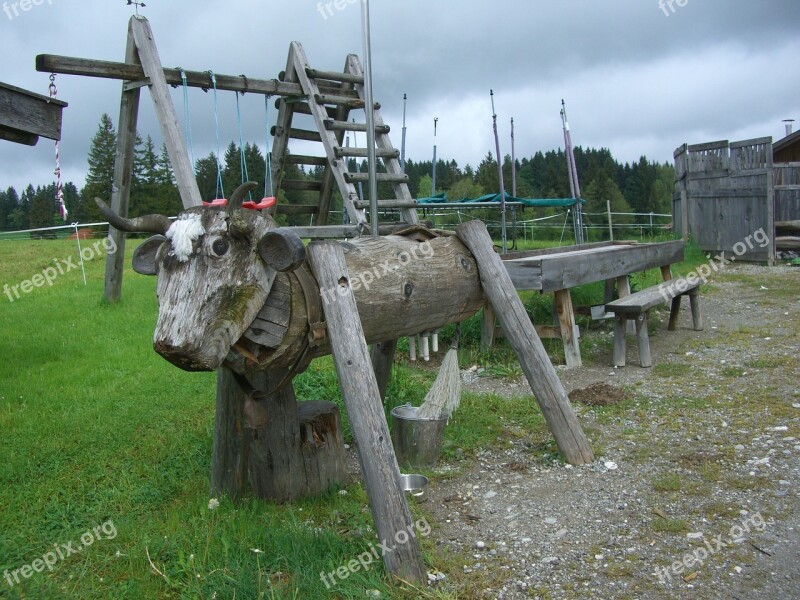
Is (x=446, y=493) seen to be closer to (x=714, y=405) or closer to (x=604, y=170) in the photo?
(x=714, y=405)

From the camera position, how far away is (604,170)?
145 ft

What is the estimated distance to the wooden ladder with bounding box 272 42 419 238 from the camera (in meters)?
7.93

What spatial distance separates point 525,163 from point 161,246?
48.7m

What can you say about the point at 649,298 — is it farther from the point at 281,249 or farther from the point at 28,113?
the point at 28,113

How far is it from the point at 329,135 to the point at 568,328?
10.9ft

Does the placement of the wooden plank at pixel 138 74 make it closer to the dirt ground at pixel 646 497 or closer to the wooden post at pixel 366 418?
the dirt ground at pixel 646 497

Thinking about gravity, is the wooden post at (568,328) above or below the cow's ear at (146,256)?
below

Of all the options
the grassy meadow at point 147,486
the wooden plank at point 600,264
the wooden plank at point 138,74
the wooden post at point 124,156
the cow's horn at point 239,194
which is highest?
the wooden plank at point 138,74

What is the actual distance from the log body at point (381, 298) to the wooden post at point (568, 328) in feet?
8.69

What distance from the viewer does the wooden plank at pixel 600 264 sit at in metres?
6.99

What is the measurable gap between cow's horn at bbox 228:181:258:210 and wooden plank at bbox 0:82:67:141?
3501mm

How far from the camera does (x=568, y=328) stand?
755 cm

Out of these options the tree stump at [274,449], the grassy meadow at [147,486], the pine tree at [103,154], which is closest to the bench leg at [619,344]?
the grassy meadow at [147,486]

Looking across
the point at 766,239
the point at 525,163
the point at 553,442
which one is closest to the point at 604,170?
the point at 525,163
